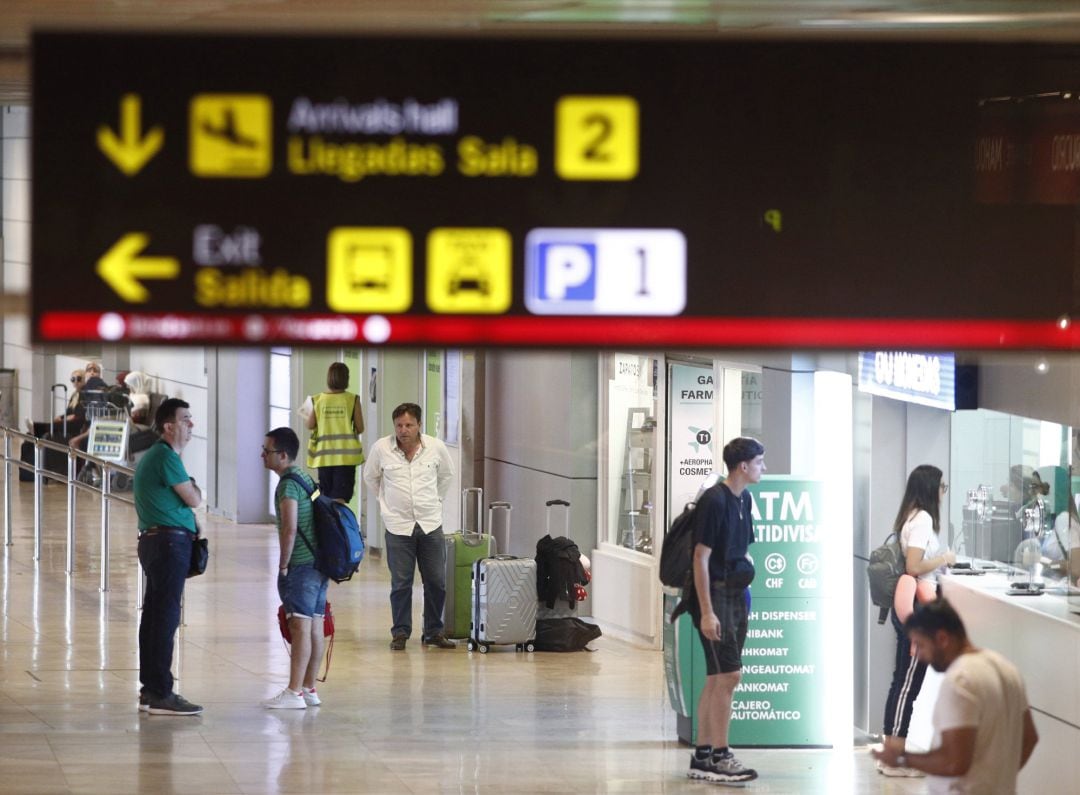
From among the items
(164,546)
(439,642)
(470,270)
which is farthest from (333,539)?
(470,270)

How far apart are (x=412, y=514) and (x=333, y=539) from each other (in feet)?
8.93

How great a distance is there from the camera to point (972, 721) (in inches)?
245

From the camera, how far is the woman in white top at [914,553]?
9.48 m

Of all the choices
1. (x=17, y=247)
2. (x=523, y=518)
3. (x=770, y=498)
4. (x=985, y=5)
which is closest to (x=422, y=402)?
(x=523, y=518)

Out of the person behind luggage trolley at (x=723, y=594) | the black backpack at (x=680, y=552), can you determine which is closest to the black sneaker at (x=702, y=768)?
the person behind luggage trolley at (x=723, y=594)

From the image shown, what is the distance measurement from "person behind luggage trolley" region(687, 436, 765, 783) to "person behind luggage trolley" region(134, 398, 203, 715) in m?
2.80

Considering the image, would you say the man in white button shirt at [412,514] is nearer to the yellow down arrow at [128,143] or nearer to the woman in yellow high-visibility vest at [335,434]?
the woman in yellow high-visibility vest at [335,434]

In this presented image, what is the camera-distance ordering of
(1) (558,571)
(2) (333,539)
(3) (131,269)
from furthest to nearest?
(1) (558,571)
(2) (333,539)
(3) (131,269)

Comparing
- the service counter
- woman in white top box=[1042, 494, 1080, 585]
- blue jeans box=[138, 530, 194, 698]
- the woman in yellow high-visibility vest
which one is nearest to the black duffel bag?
the woman in yellow high-visibility vest

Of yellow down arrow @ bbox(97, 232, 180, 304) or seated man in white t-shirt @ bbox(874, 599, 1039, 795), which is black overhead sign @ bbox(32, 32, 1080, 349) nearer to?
yellow down arrow @ bbox(97, 232, 180, 304)

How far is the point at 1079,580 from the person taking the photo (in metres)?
8.53

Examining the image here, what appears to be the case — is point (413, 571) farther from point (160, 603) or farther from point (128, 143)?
point (128, 143)

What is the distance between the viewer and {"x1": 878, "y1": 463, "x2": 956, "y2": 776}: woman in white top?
9.48 meters

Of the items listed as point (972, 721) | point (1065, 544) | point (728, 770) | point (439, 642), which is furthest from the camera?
point (439, 642)
